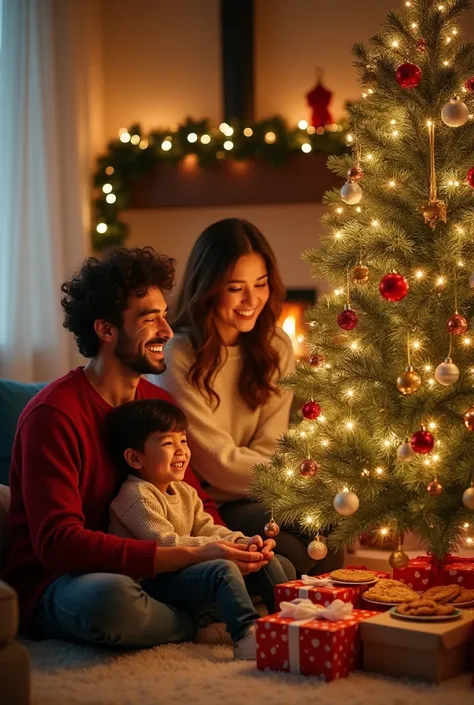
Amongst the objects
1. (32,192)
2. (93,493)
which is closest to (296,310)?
(32,192)

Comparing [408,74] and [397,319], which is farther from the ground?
[408,74]

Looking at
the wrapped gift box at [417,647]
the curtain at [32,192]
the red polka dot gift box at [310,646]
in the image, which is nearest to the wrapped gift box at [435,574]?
the wrapped gift box at [417,647]

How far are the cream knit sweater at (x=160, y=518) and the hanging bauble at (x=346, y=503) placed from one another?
325mm

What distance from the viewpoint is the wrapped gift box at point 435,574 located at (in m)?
2.68

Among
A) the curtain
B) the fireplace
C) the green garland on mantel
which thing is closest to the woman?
the fireplace

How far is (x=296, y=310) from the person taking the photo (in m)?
5.26

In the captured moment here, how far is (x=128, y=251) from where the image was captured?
2.89m

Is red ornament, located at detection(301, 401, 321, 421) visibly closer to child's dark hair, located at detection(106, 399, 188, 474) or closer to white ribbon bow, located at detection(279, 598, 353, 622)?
child's dark hair, located at detection(106, 399, 188, 474)

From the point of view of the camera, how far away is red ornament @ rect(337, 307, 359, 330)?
8.33 feet

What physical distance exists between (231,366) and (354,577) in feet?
2.91

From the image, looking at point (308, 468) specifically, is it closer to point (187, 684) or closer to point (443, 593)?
point (443, 593)

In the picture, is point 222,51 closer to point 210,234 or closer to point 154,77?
point 154,77

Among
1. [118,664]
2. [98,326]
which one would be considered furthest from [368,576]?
[98,326]

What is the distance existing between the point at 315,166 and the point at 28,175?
1.45 m
